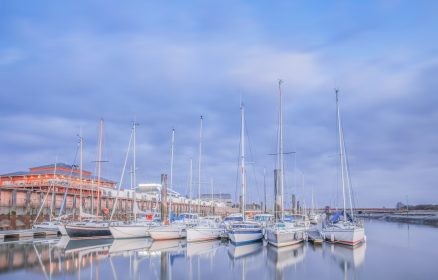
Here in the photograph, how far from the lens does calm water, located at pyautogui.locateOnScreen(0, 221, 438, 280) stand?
24.7 metres

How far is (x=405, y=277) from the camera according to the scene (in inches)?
966

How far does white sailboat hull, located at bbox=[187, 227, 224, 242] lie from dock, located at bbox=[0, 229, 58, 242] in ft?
59.8

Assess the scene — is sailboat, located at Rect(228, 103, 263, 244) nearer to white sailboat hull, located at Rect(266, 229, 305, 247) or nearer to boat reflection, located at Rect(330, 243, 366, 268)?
white sailboat hull, located at Rect(266, 229, 305, 247)

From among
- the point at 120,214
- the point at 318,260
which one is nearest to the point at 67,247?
the point at 318,260

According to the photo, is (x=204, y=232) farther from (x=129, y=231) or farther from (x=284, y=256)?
(x=284, y=256)

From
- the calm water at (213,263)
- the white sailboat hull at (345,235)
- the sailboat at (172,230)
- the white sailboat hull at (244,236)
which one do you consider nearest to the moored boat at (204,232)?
the sailboat at (172,230)

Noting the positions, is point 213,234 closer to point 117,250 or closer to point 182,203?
point 117,250

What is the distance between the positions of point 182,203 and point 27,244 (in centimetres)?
6544

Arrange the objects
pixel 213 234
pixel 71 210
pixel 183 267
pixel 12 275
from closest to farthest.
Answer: pixel 12 275 < pixel 183 267 < pixel 213 234 < pixel 71 210

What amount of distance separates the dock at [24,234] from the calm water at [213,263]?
6960 millimetres

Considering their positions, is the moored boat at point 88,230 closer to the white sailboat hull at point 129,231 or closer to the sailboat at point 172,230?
the white sailboat hull at point 129,231

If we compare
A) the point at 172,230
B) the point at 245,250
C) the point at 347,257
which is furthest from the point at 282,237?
the point at 172,230

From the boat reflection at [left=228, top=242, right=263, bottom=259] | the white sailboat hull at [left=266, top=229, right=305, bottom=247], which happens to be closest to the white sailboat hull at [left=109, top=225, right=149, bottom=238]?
the boat reflection at [left=228, top=242, right=263, bottom=259]

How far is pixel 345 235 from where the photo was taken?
42.1 meters
